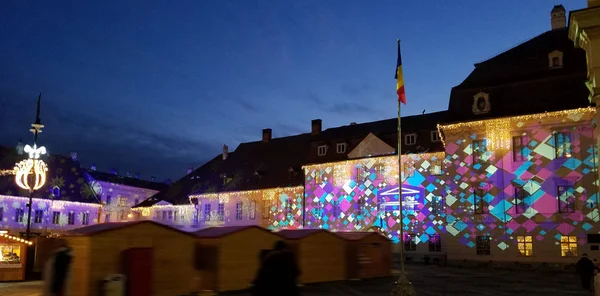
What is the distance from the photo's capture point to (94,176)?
7325 cm

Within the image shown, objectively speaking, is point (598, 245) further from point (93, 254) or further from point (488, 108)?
point (488, 108)

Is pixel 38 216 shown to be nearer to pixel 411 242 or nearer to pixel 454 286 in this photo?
pixel 411 242

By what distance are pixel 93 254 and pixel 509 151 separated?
93.2ft

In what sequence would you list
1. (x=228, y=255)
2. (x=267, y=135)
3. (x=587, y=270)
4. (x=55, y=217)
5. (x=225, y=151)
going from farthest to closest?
(x=225, y=151)
(x=267, y=135)
(x=55, y=217)
(x=587, y=270)
(x=228, y=255)

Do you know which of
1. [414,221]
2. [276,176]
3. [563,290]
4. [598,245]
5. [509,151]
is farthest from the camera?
[276,176]

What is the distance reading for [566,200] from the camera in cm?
3494

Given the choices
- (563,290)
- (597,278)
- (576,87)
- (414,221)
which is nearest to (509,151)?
(576,87)

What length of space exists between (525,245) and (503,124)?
7.87m

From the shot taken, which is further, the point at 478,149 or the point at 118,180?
the point at 118,180

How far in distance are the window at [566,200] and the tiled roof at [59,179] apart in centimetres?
4560

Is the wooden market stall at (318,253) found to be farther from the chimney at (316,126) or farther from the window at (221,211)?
A: the chimney at (316,126)

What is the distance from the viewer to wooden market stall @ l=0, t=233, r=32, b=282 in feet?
82.1

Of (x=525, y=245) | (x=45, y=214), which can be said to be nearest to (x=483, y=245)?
(x=525, y=245)

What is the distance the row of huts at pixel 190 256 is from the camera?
17.2m
